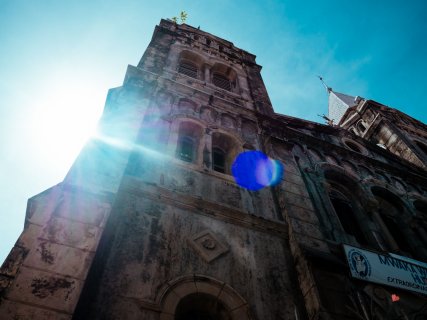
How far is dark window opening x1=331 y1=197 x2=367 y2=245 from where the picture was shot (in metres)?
9.37

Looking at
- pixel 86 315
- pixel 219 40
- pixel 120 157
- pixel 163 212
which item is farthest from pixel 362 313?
pixel 219 40

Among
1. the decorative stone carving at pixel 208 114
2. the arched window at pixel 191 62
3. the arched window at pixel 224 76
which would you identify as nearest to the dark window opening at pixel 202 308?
the decorative stone carving at pixel 208 114

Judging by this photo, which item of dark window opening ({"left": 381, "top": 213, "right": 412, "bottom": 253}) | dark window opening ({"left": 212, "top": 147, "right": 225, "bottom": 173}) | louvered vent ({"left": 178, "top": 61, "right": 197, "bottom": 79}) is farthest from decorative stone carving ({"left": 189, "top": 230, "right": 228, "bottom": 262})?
louvered vent ({"left": 178, "top": 61, "right": 197, "bottom": 79})

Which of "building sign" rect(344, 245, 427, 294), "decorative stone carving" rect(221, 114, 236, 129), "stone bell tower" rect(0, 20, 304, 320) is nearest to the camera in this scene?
"stone bell tower" rect(0, 20, 304, 320)

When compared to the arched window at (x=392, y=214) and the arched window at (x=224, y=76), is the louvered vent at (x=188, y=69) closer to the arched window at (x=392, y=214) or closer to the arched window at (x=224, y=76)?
the arched window at (x=224, y=76)

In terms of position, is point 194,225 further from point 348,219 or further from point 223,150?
point 348,219

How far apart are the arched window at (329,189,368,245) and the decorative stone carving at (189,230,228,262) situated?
4667 mm

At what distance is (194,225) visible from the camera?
6.44 metres

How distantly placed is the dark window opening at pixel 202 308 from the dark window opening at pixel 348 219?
5.29 m

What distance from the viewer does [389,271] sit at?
23.4 feet

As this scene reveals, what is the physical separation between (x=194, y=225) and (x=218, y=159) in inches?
133

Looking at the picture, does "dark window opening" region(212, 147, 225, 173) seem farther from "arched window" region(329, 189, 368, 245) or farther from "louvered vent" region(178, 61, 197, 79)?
"louvered vent" region(178, 61, 197, 79)

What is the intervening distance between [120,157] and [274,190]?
389 centimetres

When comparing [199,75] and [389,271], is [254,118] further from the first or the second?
[389,271]
